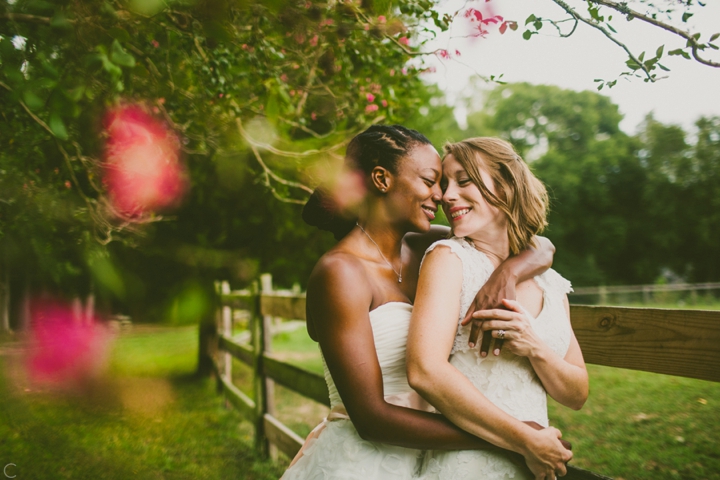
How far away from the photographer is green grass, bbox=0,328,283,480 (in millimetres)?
4809

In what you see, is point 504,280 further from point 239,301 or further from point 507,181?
point 239,301

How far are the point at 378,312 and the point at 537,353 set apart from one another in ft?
1.99

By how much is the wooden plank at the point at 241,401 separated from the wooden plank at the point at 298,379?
3.02 ft

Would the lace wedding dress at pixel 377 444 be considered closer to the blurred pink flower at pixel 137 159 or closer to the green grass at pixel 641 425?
the blurred pink flower at pixel 137 159

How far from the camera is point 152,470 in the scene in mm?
4949

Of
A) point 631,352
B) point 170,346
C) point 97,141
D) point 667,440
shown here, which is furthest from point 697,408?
point 170,346

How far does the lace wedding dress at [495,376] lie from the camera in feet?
5.84

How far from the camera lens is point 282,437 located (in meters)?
4.66

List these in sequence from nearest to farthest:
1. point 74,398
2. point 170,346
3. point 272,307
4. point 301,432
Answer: point 272,307 → point 301,432 → point 74,398 → point 170,346

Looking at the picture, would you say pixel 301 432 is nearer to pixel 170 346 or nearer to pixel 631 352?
pixel 631 352

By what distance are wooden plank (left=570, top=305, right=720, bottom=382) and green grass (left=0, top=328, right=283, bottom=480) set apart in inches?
145

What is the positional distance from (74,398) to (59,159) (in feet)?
13.0
